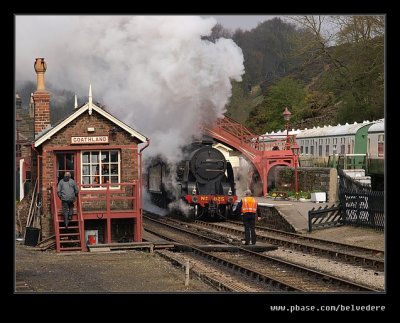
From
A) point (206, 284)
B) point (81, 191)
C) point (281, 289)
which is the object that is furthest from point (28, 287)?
point (81, 191)

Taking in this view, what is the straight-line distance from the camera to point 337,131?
39.4 m

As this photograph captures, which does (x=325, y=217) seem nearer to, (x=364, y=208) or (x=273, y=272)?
(x=364, y=208)

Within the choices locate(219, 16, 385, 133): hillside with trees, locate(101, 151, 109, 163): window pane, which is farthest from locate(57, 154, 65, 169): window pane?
locate(219, 16, 385, 133): hillside with trees

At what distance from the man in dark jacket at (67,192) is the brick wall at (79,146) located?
1113mm

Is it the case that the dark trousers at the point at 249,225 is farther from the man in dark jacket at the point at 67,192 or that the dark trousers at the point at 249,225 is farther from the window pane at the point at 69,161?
the window pane at the point at 69,161

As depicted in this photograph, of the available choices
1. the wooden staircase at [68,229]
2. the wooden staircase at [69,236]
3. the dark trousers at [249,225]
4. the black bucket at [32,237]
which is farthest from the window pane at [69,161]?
the dark trousers at [249,225]

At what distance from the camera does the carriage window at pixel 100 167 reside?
2034 cm

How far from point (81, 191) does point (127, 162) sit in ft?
4.97

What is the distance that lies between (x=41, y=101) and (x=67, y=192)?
4.80m

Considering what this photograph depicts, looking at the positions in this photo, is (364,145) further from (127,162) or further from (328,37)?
(127,162)

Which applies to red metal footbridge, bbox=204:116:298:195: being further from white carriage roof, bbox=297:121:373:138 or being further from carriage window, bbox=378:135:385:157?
carriage window, bbox=378:135:385:157

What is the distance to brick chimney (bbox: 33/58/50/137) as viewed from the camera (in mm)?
22484

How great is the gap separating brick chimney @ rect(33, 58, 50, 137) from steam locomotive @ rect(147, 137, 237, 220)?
19.9 feet

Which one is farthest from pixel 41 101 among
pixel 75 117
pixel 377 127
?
pixel 377 127
